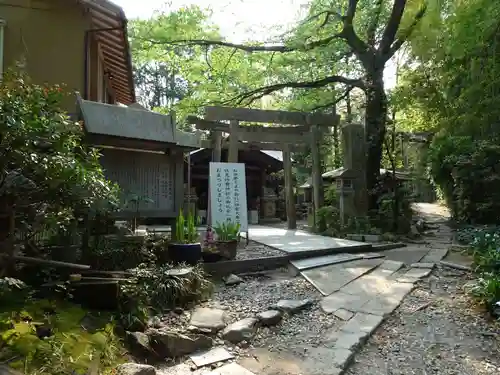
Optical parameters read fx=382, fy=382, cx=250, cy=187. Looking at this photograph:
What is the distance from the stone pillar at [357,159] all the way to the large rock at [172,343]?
8510 millimetres

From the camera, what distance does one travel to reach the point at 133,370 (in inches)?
113

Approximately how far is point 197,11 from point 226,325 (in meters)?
10.8

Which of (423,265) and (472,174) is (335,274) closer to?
(423,265)

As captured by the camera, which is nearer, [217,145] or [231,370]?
[231,370]

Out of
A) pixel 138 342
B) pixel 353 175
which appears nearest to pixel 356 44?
pixel 353 175

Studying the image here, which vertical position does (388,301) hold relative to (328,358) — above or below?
above

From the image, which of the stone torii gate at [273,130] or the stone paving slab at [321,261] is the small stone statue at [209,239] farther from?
Answer: the stone torii gate at [273,130]

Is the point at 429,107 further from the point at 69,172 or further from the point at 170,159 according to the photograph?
the point at 69,172

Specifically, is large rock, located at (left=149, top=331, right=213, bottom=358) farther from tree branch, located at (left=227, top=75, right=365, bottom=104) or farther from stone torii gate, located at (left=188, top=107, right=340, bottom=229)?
tree branch, located at (left=227, top=75, right=365, bottom=104)

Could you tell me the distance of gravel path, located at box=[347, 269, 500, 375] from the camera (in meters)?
3.61

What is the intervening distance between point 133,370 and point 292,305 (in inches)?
101

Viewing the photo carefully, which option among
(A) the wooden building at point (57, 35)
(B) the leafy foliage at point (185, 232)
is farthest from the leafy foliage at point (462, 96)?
(A) the wooden building at point (57, 35)

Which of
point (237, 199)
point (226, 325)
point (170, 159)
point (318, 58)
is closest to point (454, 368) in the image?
point (226, 325)

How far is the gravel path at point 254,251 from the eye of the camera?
7.27 m
